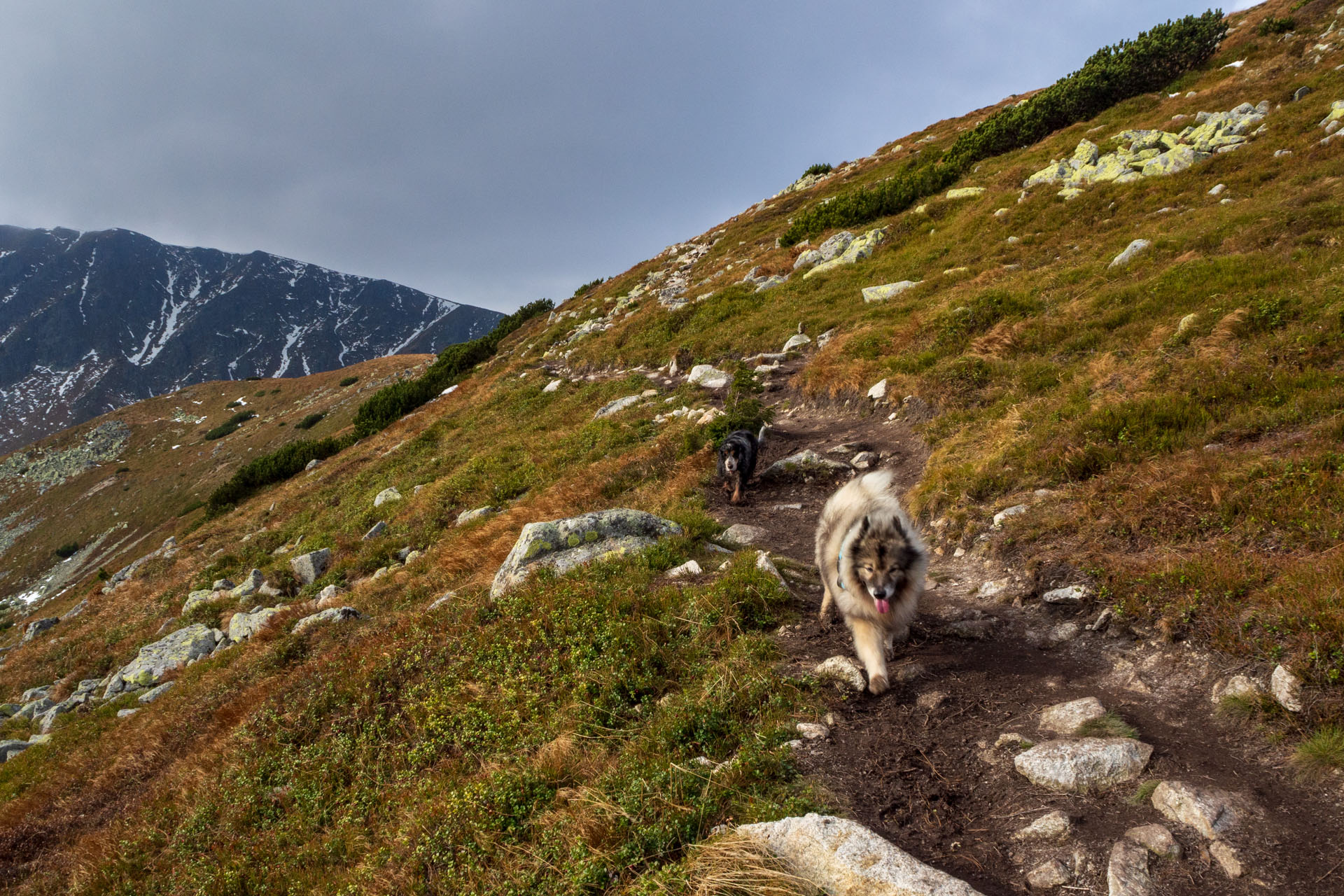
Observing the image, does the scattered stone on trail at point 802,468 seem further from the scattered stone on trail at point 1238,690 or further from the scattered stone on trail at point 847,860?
the scattered stone on trail at point 847,860

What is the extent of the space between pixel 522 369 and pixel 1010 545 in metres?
29.4

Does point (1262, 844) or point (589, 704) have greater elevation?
point (589, 704)

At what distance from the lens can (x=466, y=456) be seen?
21.5 meters

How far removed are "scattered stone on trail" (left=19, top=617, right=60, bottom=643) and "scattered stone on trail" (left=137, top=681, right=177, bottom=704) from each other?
20087 millimetres

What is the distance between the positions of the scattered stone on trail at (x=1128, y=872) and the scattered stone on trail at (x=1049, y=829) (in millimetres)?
263

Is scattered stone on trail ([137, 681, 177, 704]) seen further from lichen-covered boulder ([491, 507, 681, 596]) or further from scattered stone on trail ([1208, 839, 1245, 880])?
scattered stone on trail ([1208, 839, 1245, 880])

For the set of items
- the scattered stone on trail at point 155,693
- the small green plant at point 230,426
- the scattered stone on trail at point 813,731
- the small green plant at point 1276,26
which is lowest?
the scattered stone on trail at point 813,731

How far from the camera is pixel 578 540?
9203 millimetres

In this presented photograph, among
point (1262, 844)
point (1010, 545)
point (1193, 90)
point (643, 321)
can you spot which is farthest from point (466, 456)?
point (1193, 90)

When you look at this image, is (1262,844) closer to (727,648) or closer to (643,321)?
(727,648)

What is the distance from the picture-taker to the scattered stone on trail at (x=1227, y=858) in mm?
2971

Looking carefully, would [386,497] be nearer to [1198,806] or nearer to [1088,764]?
[1088,764]

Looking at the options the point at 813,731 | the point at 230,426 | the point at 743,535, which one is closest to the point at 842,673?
the point at 813,731

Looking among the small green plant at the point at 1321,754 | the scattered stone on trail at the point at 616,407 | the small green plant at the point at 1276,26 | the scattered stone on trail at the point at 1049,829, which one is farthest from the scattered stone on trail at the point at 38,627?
the small green plant at the point at 1276,26
